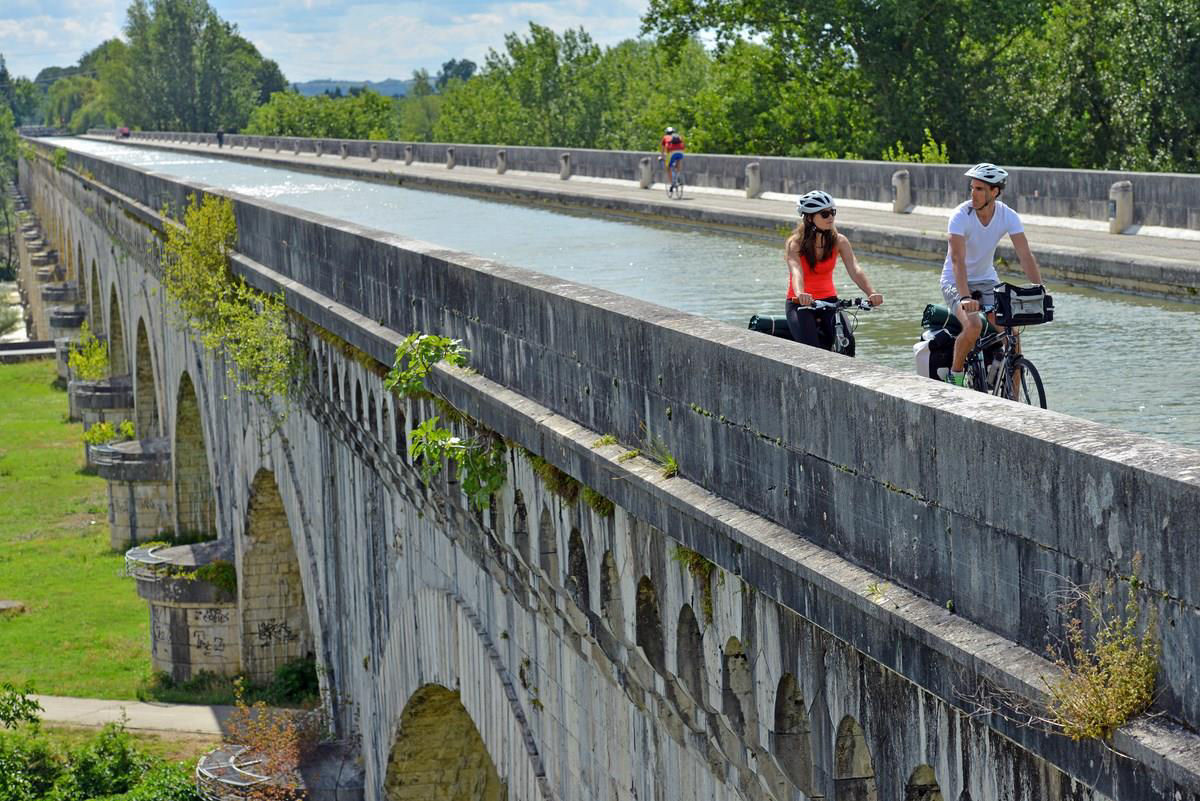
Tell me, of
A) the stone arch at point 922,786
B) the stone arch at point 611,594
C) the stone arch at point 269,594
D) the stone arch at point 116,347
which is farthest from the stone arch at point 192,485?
the stone arch at point 922,786

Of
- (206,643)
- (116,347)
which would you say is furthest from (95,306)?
(206,643)

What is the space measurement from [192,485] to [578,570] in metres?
24.6

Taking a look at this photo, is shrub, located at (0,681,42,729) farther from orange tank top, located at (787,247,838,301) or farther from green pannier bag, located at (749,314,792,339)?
orange tank top, located at (787,247,838,301)

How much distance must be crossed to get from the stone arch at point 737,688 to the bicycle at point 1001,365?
221 centimetres

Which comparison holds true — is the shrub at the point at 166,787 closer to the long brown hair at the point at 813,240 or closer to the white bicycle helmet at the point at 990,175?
the long brown hair at the point at 813,240

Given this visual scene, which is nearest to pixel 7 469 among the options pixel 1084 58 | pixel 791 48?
pixel 791 48

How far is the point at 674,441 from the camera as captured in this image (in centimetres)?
648

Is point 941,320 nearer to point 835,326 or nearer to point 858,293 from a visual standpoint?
point 835,326

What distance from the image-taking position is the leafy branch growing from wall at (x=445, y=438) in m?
8.84

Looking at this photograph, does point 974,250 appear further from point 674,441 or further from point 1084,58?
point 1084,58

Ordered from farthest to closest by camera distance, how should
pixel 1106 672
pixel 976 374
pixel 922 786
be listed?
pixel 976 374, pixel 922 786, pixel 1106 672

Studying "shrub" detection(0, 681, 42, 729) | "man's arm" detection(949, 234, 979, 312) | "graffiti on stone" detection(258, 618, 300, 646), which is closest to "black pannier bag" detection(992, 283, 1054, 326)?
"man's arm" detection(949, 234, 979, 312)

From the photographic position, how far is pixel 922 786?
4805 millimetres

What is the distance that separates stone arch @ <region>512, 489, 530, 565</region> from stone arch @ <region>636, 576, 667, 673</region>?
1646 mm
